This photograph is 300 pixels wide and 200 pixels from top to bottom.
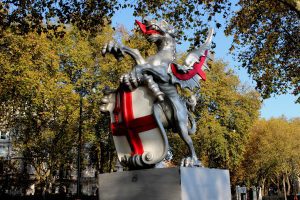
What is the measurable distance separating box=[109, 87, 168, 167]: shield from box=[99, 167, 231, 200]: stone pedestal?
1.08 feet

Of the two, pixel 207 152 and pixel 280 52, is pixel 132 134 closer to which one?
pixel 280 52

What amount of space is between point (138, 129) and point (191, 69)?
1594 mm

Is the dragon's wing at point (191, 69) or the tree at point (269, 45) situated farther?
the tree at point (269, 45)

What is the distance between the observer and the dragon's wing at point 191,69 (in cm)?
679

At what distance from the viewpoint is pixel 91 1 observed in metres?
13.3

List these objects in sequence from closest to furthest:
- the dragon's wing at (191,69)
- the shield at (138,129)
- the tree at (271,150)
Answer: the shield at (138,129) < the dragon's wing at (191,69) < the tree at (271,150)

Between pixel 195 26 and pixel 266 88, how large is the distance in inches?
217

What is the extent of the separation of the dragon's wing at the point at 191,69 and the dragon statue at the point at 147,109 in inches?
0.7

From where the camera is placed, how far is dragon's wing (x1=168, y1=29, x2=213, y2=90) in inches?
267

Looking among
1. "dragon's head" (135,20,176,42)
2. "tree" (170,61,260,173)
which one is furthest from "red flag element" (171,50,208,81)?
"tree" (170,61,260,173)

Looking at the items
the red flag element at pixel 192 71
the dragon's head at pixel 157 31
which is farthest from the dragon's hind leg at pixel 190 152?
the dragon's head at pixel 157 31

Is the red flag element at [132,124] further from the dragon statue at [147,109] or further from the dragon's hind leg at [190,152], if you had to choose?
the dragon's hind leg at [190,152]

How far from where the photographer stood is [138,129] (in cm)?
632

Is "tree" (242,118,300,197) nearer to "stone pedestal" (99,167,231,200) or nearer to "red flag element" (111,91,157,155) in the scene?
"stone pedestal" (99,167,231,200)
